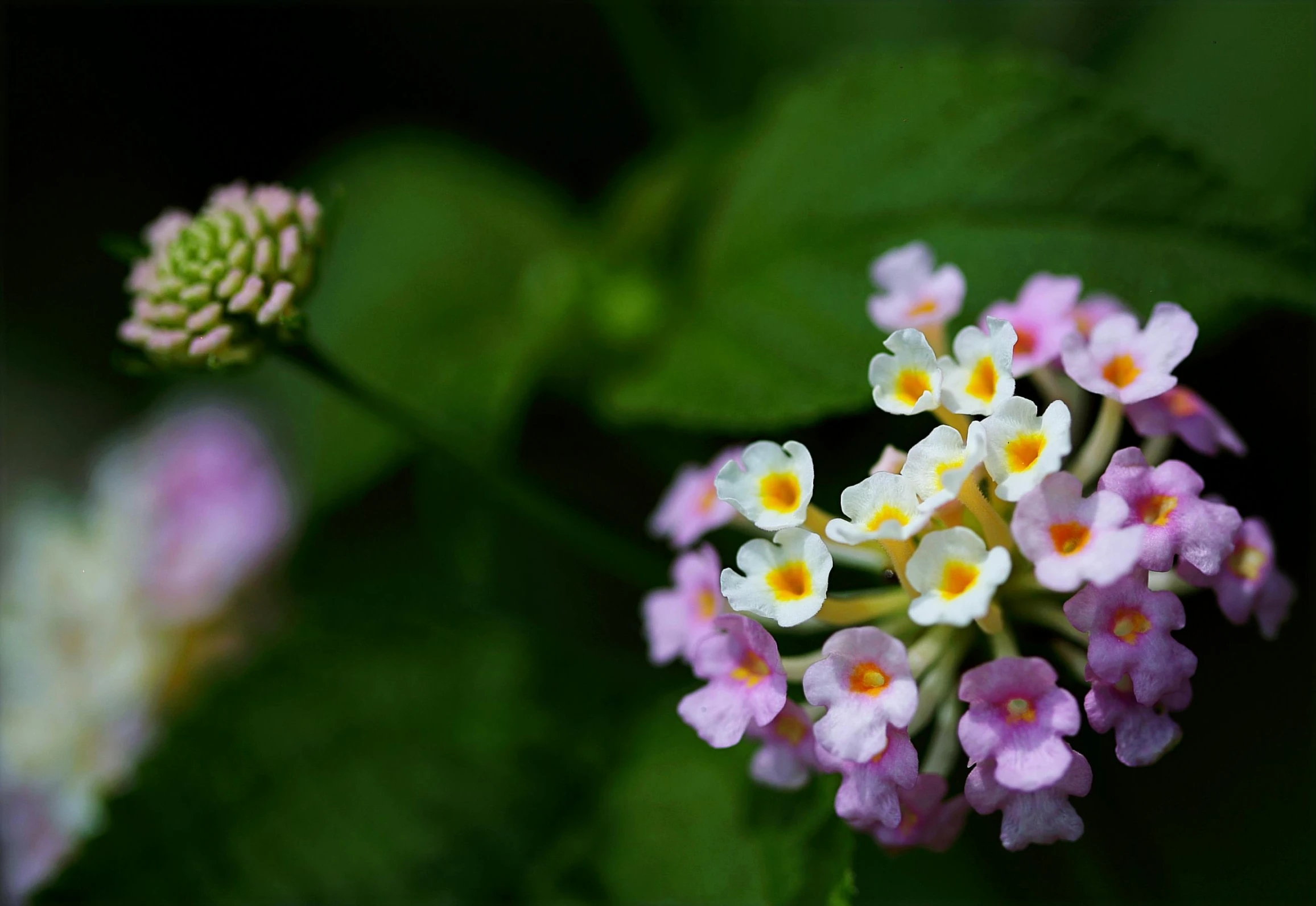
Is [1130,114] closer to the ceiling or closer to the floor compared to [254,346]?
closer to the floor

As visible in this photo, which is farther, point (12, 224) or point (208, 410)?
point (12, 224)

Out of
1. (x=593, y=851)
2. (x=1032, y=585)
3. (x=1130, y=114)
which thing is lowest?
(x=593, y=851)

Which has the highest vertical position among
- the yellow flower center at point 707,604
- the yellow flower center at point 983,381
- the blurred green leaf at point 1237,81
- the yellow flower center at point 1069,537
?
the yellow flower center at point 983,381

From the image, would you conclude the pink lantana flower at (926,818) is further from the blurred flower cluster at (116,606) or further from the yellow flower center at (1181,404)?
the blurred flower cluster at (116,606)

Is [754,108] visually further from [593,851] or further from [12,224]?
[12,224]

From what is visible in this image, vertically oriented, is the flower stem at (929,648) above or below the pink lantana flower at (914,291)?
below

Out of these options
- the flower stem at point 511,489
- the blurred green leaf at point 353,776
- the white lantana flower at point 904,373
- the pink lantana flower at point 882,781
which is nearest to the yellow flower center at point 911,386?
the white lantana flower at point 904,373

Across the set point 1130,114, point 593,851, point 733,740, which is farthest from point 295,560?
point 1130,114
